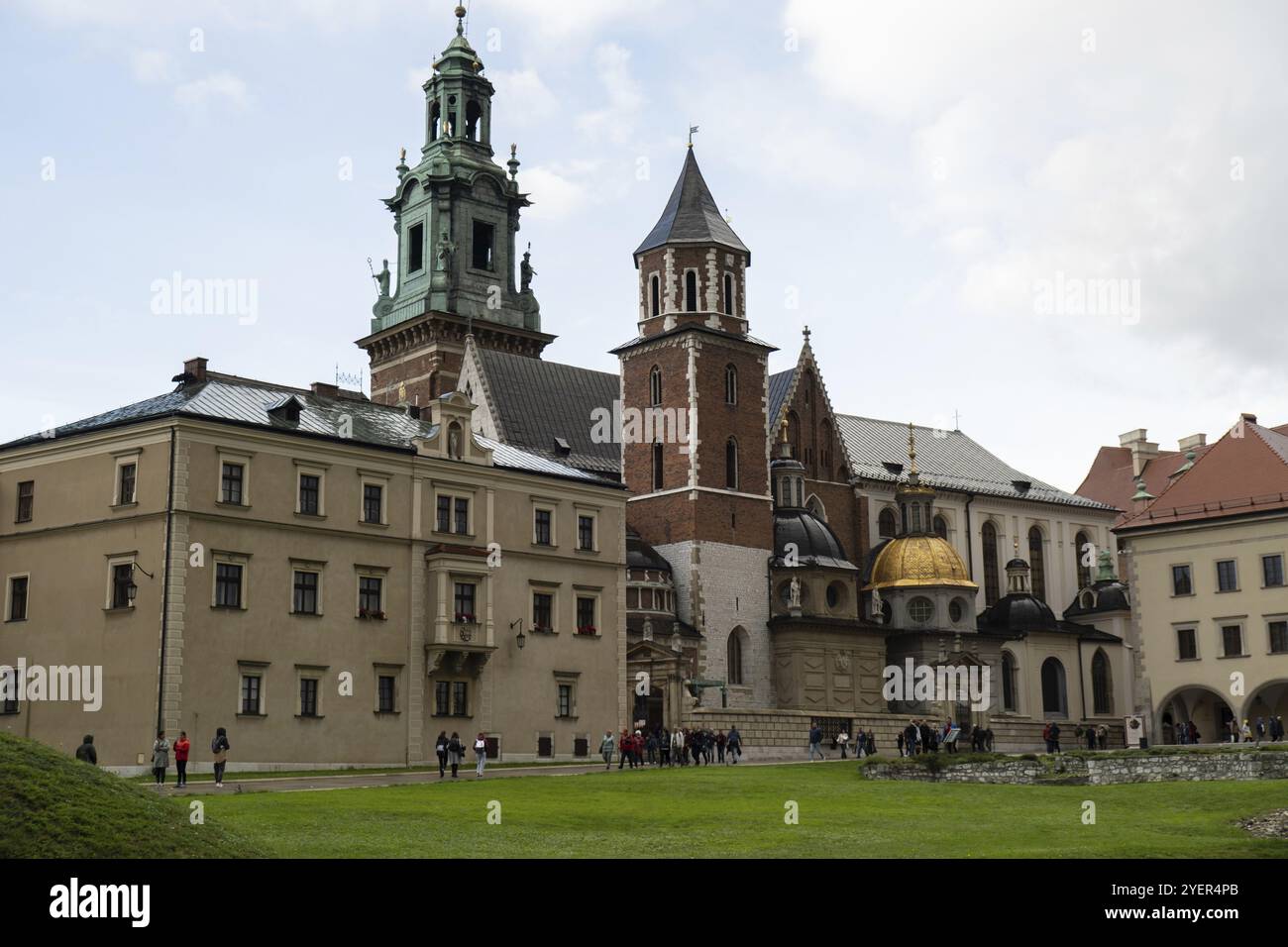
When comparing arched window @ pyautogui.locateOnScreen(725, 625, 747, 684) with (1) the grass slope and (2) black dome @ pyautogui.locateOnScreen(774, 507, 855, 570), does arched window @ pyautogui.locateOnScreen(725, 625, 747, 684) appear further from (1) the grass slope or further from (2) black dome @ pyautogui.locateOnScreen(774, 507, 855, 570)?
(1) the grass slope

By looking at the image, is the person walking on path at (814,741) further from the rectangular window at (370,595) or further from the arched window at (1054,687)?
A: the arched window at (1054,687)

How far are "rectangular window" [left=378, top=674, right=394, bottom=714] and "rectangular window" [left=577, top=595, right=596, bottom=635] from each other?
770 cm

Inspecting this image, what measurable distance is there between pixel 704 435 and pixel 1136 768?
3410cm

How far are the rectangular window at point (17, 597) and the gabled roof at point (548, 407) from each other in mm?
30932

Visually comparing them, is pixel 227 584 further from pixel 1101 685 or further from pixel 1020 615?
pixel 1101 685

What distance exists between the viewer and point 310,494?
4966 cm

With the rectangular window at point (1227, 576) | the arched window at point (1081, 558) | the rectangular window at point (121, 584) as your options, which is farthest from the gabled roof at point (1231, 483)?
the rectangular window at point (121, 584)

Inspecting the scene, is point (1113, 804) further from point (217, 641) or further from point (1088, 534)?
point (1088, 534)

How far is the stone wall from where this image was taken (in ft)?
136

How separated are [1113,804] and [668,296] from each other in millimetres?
46286

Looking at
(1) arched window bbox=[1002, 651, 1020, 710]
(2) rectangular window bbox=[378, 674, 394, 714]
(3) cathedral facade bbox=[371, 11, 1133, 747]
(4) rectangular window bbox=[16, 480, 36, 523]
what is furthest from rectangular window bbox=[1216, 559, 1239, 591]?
(4) rectangular window bbox=[16, 480, 36, 523]

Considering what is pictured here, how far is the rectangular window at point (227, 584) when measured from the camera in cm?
4697

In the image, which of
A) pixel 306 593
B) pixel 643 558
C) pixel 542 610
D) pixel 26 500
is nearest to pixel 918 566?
pixel 643 558
